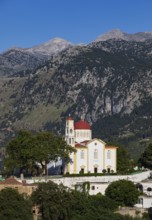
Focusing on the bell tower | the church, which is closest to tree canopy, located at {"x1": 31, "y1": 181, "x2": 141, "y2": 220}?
the church

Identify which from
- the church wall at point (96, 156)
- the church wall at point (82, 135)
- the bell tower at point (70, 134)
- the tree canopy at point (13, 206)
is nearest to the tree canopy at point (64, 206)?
the tree canopy at point (13, 206)

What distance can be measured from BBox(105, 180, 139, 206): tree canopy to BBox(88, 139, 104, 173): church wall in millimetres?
18055

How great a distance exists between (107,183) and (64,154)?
11.4 metres

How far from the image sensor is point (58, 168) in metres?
137

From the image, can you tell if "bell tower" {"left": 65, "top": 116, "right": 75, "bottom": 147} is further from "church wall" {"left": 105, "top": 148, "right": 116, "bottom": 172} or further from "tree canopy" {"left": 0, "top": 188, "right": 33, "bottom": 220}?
"tree canopy" {"left": 0, "top": 188, "right": 33, "bottom": 220}

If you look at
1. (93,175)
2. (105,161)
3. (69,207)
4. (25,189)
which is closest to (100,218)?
(69,207)

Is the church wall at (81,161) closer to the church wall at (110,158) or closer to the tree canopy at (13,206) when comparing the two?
the church wall at (110,158)

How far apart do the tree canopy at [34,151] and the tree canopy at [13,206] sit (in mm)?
21692

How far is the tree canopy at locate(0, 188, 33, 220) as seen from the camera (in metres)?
99.8

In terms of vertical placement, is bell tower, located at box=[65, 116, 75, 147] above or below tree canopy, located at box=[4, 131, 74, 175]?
above

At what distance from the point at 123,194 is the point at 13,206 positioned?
2251cm

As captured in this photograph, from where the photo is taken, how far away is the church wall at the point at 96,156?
136 metres

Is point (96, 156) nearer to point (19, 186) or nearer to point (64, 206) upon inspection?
point (19, 186)

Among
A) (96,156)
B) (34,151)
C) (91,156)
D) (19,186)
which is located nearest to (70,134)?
(91,156)
